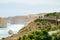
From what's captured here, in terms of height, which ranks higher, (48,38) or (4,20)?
(48,38)

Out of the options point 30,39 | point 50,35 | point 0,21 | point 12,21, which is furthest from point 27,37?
point 12,21

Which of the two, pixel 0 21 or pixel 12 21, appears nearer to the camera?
pixel 0 21

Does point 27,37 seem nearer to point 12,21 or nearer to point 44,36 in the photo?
point 44,36

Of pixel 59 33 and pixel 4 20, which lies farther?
pixel 4 20

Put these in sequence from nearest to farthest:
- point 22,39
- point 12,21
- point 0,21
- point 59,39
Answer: point 59,39
point 22,39
point 0,21
point 12,21

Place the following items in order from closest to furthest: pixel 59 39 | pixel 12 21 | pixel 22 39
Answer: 1. pixel 59 39
2. pixel 22 39
3. pixel 12 21

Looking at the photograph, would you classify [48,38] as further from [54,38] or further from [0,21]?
[0,21]

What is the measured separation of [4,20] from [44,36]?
29.7 m

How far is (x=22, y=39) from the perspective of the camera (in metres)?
8.38

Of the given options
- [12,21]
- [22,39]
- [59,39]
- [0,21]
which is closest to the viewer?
[59,39]

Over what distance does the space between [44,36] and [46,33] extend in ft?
0.48

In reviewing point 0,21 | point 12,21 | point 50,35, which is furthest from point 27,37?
point 12,21

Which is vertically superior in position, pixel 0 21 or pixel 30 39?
pixel 30 39

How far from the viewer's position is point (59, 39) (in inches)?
307
